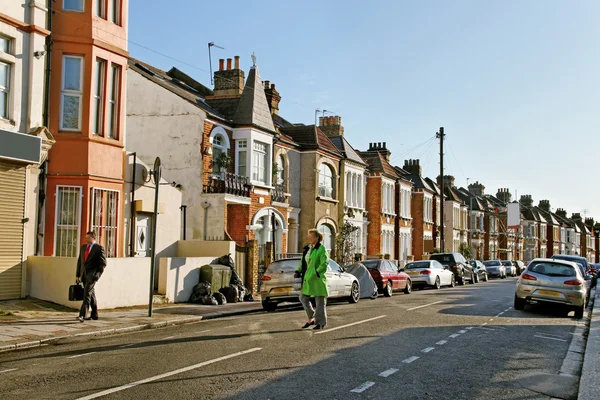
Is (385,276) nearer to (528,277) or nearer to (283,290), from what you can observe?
(528,277)

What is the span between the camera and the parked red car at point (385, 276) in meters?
25.1

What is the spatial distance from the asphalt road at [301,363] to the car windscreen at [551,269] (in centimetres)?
398

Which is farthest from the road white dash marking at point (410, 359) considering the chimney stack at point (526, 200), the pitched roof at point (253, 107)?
the chimney stack at point (526, 200)

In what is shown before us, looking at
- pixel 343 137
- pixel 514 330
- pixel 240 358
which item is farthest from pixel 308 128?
pixel 240 358

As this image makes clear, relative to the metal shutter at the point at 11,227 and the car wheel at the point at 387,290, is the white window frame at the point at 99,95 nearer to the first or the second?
the metal shutter at the point at 11,227

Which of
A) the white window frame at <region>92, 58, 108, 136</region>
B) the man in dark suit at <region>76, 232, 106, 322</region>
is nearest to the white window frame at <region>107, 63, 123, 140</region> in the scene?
the white window frame at <region>92, 58, 108, 136</region>

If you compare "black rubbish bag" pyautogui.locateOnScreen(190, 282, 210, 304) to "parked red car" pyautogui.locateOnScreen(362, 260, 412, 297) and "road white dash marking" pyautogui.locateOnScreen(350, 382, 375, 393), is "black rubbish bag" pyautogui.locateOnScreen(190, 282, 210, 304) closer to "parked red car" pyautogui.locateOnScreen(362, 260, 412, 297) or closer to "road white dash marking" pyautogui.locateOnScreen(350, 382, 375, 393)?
"parked red car" pyautogui.locateOnScreen(362, 260, 412, 297)

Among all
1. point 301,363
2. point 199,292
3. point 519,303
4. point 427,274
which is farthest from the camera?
point 427,274

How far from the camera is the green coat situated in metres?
12.6

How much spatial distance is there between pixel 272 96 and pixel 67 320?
2240 cm

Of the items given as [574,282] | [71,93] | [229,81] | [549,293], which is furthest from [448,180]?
[71,93]

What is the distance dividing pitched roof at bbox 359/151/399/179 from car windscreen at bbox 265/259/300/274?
26496 millimetres

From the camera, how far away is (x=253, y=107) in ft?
91.3

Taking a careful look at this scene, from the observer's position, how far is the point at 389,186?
46750 millimetres
